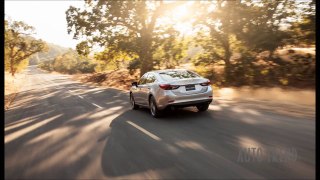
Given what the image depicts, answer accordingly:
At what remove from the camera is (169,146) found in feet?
22.6

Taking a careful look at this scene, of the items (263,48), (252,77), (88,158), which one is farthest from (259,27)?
(88,158)

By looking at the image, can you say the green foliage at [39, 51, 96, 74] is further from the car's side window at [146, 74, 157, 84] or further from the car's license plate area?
the car's license plate area

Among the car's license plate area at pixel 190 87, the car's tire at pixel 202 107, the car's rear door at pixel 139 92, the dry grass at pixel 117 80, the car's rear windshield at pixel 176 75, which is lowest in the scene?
the dry grass at pixel 117 80

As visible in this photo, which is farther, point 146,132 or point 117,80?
point 117,80

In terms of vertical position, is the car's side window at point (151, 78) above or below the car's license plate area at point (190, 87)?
above

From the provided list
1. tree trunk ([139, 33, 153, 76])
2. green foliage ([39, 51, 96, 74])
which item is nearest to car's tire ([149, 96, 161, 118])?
tree trunk ([139, 33, 153, 76])

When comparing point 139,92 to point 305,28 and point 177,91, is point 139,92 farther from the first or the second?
point 305,28

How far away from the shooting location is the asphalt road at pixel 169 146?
524cm

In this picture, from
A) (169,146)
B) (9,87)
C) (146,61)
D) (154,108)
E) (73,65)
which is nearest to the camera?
(9,87)

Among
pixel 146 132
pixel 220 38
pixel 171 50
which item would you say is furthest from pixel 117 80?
pixel 146 132

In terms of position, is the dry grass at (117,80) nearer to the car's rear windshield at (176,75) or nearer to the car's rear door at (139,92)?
the car's rear door at (139,92)

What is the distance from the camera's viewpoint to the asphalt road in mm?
5242

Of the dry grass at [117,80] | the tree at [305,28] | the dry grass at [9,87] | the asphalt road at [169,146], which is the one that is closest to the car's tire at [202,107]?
the asphalt road at [169,146]
